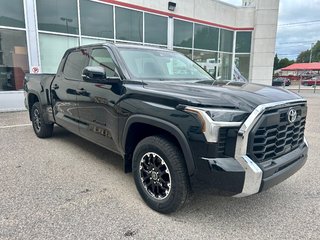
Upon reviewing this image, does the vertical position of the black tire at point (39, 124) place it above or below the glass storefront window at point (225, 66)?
below

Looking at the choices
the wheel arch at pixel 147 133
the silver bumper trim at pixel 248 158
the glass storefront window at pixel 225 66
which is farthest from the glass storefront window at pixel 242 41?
the silver bumper trim at pixel 248 158

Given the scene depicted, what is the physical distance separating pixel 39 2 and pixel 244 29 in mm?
14390

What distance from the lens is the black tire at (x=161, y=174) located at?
254 centimetres

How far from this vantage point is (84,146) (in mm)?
5285

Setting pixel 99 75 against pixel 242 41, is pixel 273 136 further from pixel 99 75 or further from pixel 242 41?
pixel 242 41

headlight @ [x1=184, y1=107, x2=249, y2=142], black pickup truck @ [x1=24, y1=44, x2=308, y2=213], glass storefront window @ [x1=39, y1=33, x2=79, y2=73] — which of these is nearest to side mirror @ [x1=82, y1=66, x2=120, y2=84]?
black pickup truck @ [x1=24, y1=44, x2=308, y2=213]

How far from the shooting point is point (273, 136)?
2.45m

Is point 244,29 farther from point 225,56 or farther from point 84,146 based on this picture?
point 84,146

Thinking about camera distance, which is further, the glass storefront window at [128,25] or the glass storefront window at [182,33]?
the glass storefront window at [182,33]

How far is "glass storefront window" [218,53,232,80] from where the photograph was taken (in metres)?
18.1

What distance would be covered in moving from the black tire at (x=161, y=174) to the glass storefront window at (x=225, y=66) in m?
16.0

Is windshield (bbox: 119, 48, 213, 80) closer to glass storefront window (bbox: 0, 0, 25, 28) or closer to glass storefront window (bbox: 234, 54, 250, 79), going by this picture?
glass storefront window (bbox: 0, 0, 25, 28)

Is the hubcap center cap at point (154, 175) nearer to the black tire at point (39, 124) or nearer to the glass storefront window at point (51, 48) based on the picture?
the black tire at point (39, 124)

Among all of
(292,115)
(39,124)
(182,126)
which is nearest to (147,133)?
(182,126)
